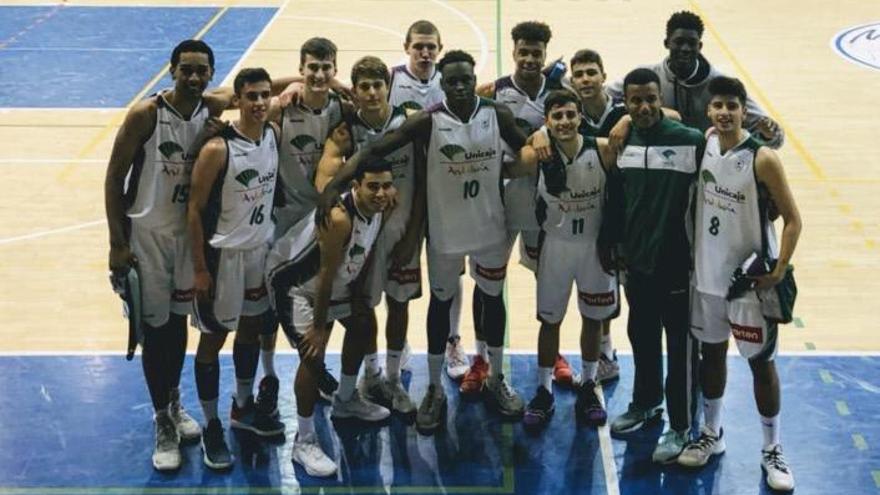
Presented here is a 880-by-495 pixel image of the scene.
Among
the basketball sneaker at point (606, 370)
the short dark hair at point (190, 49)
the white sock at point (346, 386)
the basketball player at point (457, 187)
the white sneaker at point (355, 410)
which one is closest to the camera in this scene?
the short dark hair at point (190, 49)

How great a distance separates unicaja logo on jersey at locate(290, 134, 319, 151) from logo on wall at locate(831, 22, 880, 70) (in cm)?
1089

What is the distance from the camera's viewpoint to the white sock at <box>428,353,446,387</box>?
7133mm

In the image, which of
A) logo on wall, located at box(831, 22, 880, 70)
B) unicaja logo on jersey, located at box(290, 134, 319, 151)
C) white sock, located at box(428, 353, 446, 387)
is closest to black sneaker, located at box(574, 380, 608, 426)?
white sock, located at box(428, 353, 446, 387)

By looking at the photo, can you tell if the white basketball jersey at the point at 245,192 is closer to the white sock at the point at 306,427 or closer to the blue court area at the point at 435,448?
the white sock at the point at 306,427

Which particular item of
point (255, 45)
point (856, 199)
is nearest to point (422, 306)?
point (856, 199)

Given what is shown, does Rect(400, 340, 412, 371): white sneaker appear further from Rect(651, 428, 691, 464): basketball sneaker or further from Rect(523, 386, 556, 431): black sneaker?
Rect(651, 428, 691, 464): basketball sneaker

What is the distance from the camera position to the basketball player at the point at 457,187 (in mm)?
6477

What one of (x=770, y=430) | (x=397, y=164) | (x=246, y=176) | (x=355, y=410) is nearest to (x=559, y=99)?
(x=397, y=164)

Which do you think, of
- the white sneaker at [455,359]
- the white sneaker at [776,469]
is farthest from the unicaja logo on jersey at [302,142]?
the white sneaker at [776,469]

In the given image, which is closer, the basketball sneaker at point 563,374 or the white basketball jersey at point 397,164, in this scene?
the white basketball jersey at point 397,164

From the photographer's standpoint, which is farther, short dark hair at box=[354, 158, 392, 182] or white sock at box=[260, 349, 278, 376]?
white sock at box=[260, 349, 278, 376]

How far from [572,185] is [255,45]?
11.0 metres

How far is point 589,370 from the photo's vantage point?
7.16m

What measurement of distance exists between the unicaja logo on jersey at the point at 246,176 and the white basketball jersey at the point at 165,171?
294 mm
